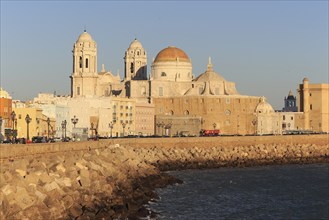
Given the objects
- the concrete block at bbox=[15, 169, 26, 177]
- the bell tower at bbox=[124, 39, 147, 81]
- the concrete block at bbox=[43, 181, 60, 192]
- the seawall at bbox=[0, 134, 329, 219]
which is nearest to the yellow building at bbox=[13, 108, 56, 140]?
the seawall at bbox=[0, 134, 329, 219]

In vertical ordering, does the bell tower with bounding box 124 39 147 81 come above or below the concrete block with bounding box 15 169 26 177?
above

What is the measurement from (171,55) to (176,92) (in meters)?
6.42

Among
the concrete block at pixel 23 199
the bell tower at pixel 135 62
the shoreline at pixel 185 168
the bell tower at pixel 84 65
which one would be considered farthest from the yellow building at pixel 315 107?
the concrete block at pixel 23 199

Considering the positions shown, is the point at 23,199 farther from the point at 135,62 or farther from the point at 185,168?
the point at 135,62

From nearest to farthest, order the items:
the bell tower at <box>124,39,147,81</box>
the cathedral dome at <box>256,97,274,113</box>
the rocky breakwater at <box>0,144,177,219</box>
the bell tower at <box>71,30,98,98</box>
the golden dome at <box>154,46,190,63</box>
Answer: the rocky breakwater at <box>0,144,177,219</box> → the bell tower at <box>71,30,98,98</box> → the cathedral dome at <box>256,97,274,113</box> → the golden dome at <box>154,46,190,63</box> → the bell tower at <box>124,39,147,81</box>

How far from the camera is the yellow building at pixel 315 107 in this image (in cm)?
14562

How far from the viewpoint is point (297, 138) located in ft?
351

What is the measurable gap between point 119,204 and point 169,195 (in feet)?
37.2

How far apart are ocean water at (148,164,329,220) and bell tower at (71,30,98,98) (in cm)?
4842

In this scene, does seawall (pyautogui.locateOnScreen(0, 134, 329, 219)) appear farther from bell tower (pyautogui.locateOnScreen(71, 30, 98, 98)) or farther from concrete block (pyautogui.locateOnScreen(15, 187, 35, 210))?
bell tower (pyautogui.locateOnScreen(71, 30, 98, 98))

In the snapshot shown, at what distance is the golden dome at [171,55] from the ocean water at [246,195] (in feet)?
192

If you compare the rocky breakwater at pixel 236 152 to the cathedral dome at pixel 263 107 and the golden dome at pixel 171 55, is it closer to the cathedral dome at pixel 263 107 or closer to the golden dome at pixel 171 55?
the cathedral dome at pixel 263 107

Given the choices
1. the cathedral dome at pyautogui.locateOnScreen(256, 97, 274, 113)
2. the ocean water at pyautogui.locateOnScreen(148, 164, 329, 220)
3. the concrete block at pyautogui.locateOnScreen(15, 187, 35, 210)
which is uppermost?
the cathedral dome at pyautogui.locateOnScreen(256, 97, 274, 113)

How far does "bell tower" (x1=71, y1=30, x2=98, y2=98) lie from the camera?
405 feet
